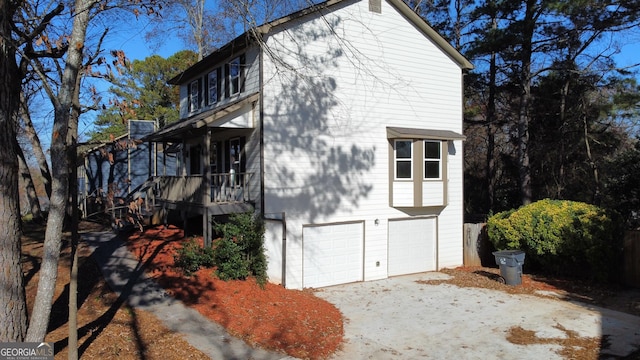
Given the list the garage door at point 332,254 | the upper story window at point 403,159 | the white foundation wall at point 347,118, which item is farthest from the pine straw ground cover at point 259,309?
the upper story window at point 403,159

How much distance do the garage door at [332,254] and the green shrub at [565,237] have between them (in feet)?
17.6

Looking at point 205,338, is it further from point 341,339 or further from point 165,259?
point 165,259

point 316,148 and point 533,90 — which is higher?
point 533,90

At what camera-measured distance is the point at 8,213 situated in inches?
222

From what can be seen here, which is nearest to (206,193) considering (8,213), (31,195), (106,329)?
(106,329)

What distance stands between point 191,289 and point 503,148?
79.8 feet

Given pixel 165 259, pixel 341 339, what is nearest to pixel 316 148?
pixel 165 259

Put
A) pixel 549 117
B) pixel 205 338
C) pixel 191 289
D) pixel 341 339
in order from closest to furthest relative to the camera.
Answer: pixel 205 338, pixel 341 339, pixel 191 289, pixel 549 117

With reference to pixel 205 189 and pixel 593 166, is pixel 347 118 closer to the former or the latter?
pixel 205 189

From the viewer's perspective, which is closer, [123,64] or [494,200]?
[123,64]

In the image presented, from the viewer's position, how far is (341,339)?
873 centimetres

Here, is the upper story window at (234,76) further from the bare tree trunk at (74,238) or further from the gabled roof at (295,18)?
the bare tree trunk at (74,238)

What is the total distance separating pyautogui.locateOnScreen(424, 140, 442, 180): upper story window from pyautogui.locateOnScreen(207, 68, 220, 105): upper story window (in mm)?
7855

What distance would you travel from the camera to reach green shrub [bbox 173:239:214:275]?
441 inches
